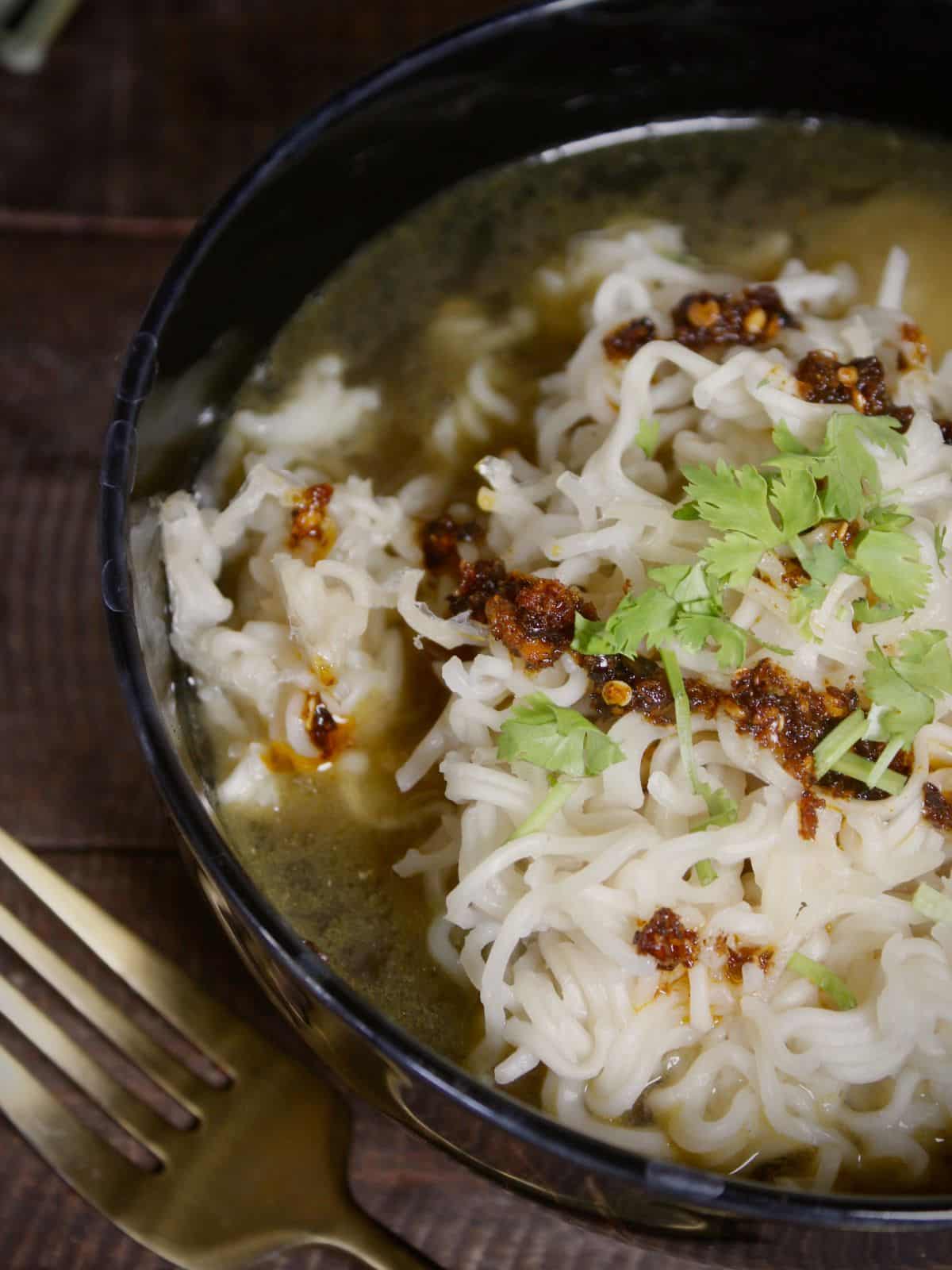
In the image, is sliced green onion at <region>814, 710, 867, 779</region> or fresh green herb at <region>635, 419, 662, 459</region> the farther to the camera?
fresh green herb at <region>635, 419, 662, 459</region>

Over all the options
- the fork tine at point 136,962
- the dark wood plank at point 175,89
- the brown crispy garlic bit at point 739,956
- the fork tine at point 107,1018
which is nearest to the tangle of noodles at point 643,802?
the brown crispy garlic bit at point 739,956

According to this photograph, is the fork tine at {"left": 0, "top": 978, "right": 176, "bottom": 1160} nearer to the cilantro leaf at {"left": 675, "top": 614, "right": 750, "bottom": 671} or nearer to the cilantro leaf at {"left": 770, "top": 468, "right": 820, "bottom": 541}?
the cilantro leaf at {"left": 675, "top": 614, "right": 750, "bottom": 671}

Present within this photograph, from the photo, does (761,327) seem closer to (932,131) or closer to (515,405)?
(515,405)

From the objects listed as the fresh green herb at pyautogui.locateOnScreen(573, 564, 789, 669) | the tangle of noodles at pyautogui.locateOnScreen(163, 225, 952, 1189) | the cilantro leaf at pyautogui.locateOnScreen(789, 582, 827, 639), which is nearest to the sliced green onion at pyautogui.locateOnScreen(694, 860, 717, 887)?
the tangle of noodles at pyautogui.locateOnScreen(163, 225, 952, 1189)

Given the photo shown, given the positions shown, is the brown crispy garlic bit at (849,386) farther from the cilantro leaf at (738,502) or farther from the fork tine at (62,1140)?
the fork tine at (62,1140)

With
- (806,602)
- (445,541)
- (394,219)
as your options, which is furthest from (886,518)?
(394,219)
